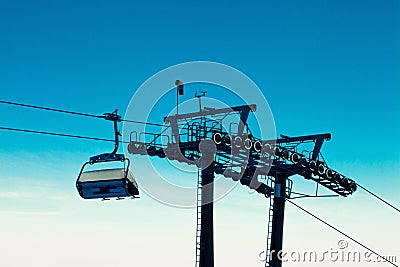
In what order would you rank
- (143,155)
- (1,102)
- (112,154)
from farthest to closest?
(143,155), (112,154), (1,102)

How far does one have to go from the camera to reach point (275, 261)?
3025cm

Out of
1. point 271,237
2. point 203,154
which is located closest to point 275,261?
point 271,237

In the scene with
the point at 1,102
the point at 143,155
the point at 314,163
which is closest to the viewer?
the point at 1,102

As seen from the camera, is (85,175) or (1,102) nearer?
(1,102)

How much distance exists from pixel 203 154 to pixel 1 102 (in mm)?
9844

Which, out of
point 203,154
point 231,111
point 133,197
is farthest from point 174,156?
point 133,197

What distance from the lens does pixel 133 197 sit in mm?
18766

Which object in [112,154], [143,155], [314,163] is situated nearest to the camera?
[112,154]

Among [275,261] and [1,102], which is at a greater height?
[1,102]

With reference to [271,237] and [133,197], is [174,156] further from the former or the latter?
[271,237]

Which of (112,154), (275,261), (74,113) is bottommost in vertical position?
(275,261)

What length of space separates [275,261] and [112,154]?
48.3 feet

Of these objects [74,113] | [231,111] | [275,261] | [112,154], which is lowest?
[275,261]

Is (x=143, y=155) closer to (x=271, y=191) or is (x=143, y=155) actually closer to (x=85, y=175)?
(x=85, y=175)
